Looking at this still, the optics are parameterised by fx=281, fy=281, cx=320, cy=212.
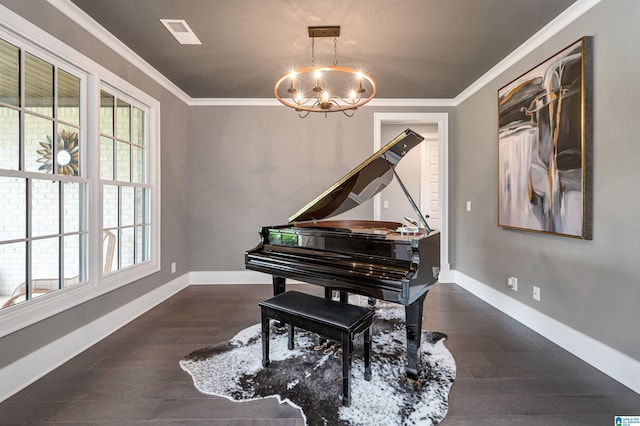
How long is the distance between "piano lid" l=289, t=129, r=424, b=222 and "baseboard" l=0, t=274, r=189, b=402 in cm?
192

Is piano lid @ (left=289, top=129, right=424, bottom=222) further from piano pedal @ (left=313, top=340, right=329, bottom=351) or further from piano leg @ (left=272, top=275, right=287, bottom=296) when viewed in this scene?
piano pedal @ (left=313, top=340, right=329, bottom=351)

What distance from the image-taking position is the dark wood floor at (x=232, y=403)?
1.57m

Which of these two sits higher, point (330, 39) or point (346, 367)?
point (330, 39)

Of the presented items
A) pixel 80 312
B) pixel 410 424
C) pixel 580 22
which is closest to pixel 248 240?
pixel 80 312

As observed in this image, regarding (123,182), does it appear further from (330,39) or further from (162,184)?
(330,39)

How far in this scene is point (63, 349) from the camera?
83.1 inches

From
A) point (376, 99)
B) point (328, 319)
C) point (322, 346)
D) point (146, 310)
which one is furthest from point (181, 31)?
point (322, 346)

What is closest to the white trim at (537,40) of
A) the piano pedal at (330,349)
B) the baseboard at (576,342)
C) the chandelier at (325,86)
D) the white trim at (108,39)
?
the chandelier at (325,86)

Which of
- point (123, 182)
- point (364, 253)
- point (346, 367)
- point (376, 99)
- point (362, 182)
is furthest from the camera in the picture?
point (376, 99)

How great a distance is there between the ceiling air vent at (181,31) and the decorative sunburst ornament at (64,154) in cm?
120

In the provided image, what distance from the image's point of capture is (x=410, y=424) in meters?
1.50

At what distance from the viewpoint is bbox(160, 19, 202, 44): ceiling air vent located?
7.70 feet

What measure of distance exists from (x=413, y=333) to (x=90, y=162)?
290 centimetres

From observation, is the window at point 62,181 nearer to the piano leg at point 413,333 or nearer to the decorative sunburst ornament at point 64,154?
the decorative sunburst ornament at point 64,154
